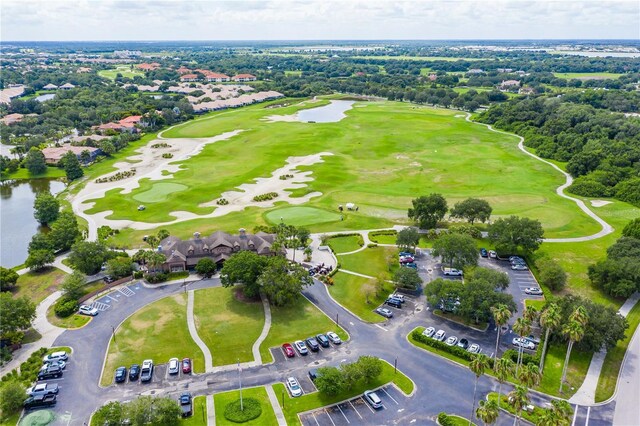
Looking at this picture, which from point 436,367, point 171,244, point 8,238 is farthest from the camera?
point 8,238

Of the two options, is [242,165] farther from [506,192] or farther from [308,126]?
[506,192]

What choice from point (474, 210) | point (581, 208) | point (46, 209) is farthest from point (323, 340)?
point (581, 208)

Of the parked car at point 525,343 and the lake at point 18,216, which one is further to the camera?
the lake at point 18,216

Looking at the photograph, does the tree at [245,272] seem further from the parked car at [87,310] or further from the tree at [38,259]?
the tree at [38,259]

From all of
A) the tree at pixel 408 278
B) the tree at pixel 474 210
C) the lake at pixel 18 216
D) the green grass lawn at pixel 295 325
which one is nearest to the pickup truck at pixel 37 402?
the green grass lawn at pixel 295 325

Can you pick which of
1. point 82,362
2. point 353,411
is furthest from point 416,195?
point 82,362
